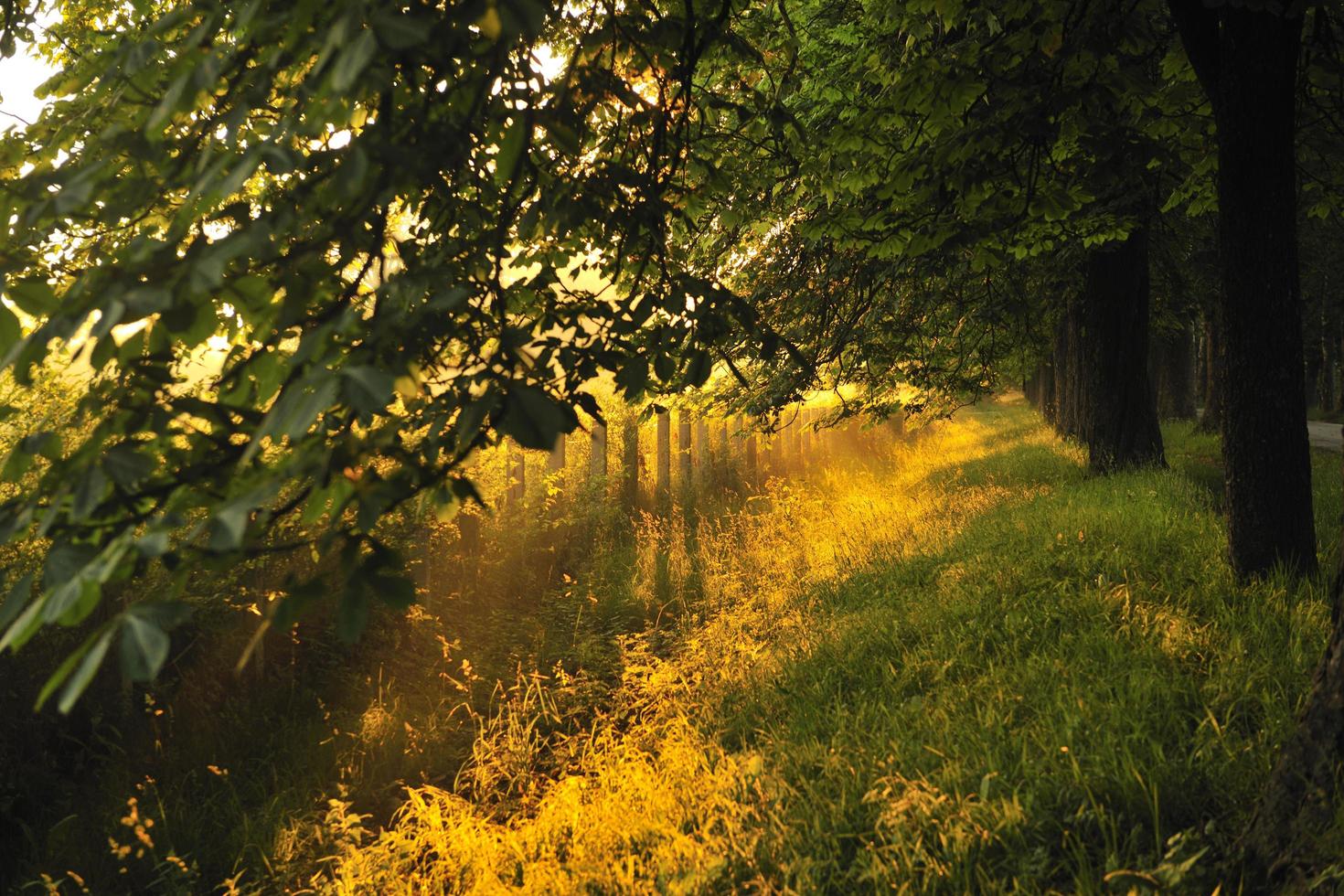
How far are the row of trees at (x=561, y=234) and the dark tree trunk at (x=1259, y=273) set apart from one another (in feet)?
0.06

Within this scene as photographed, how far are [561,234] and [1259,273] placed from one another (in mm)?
3997

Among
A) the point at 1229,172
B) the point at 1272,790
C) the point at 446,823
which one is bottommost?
the point at 446,823

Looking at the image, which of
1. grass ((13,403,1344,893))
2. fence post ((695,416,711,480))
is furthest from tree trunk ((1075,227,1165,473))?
fence post ((695,416,711,480))

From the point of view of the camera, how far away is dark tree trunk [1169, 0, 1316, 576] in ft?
13.5

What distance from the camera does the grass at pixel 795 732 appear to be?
9.14ft

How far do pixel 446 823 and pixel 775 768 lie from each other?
5.86 ft

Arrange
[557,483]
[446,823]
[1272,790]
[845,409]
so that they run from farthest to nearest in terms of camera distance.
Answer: [557,483] < [845,409] < [446,823] < [1272,790]

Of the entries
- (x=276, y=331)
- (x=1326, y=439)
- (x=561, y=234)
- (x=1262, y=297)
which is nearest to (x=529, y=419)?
(x=276, y=331)

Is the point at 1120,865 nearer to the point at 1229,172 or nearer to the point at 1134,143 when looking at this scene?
the point at 1229,172

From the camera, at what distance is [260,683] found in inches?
217

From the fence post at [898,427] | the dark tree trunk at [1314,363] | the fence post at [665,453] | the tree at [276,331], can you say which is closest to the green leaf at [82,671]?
the tree at [276,331]

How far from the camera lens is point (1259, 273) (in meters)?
4.30

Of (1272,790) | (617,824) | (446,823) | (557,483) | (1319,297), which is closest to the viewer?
(1272,790)

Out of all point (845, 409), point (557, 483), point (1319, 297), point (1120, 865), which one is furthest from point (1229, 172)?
point (1319, 297)
